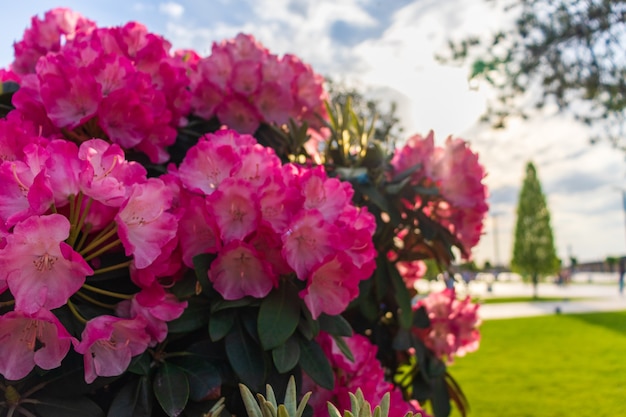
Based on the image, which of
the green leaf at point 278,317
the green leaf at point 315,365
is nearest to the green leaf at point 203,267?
the green leaf at point 278,317

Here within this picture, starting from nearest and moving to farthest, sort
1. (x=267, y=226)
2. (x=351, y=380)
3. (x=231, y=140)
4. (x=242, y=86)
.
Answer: (x=267, y=226), (x=231, y=140), (x=351, y=380), (x=242, y=86)

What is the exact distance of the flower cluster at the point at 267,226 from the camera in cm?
98

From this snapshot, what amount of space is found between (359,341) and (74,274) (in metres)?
0.72

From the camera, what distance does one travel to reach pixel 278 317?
1.01 meters

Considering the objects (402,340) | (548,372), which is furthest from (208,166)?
(548,372)

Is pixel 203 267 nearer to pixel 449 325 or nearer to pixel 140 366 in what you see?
pixel 140 366

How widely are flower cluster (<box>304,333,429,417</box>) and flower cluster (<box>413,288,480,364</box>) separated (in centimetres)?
58

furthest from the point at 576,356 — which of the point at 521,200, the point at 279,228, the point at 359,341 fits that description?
the point at 521,200

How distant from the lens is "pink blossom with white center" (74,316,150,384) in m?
0.83

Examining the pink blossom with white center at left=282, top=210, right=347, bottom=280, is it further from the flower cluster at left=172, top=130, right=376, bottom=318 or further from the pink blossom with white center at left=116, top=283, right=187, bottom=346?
the pink blossom with white center at left=116, top=283, right=187, bottom=346

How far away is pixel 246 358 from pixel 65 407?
30 cm

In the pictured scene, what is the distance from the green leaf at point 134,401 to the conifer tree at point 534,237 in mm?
23944

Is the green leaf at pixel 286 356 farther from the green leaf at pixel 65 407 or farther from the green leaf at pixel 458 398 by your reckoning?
the green leaf at pixel 458 398

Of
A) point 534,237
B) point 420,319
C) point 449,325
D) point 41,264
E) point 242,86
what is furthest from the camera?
point 534,237
